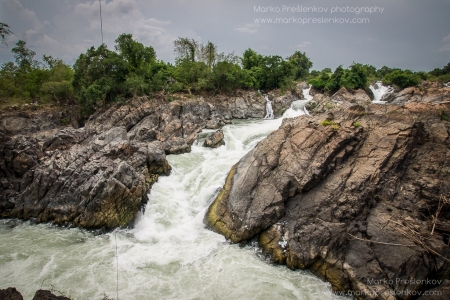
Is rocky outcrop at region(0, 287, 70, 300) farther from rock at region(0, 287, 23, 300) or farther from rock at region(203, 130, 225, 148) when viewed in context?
rock at region(203, 130, 225, 148)

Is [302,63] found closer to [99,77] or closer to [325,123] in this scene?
[99,77]

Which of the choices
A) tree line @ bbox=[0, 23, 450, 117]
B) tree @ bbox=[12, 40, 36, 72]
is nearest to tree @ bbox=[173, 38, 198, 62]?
tree line @ bbox=[0, 23, 450, 117]

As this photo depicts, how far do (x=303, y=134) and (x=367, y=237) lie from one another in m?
5.83

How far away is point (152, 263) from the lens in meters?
10.6

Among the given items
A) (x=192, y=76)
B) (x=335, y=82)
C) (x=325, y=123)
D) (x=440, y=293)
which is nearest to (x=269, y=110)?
(x=335, y=82)

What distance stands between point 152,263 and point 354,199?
369 inches

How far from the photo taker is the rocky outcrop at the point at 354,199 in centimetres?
943

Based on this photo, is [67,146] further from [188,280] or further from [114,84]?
[188,280]

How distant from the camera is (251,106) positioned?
3347cm

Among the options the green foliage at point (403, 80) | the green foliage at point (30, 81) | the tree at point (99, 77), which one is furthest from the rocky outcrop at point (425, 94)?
the green foliage at point (30, 81)

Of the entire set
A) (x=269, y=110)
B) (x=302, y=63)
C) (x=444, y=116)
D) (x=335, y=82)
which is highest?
(x=302, y=63)

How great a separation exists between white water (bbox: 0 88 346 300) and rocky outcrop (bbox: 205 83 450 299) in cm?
91

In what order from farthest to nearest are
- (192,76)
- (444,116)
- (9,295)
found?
(192,76)
(444,116)
(9,295)

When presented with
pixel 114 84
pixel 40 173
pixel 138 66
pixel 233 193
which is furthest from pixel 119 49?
pixel 233 193
